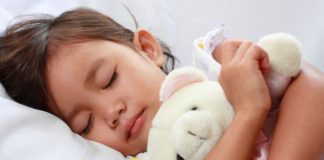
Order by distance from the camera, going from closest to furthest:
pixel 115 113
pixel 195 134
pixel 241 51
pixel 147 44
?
pixel 195 134, pixel 241 51, pixel 115 113, pixel 147 44

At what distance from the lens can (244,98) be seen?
0.71m

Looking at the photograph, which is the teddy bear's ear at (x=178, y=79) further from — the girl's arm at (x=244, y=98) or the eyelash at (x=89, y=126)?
the eyelash at (x=89, y=126)

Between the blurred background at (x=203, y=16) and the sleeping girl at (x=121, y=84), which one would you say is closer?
the sleeping girl at (x=121, y=84)

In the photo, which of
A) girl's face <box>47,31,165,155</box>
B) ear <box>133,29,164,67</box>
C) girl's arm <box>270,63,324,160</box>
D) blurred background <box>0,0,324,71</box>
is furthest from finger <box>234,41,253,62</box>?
blurred background <box>0,0,324,71</box>

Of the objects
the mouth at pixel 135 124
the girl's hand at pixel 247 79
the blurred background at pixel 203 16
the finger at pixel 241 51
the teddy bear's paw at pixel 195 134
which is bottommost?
the mouth at pixel 135 124

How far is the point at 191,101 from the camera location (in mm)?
712

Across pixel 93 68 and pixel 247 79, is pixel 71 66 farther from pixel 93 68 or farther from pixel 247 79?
pixel 247 79

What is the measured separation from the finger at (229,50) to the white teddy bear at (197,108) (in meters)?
0.04

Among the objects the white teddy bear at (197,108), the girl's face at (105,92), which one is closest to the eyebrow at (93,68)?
the girl's face at (105,92)

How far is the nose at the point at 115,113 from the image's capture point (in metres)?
0.88

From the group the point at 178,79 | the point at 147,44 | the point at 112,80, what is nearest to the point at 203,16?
the point at 147,44

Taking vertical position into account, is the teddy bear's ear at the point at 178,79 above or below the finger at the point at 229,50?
below

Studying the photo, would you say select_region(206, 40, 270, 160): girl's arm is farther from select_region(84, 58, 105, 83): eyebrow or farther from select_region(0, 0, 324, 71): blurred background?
select_region(0, 0, 324, 71): blurred background

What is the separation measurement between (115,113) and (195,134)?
0.88 feet
